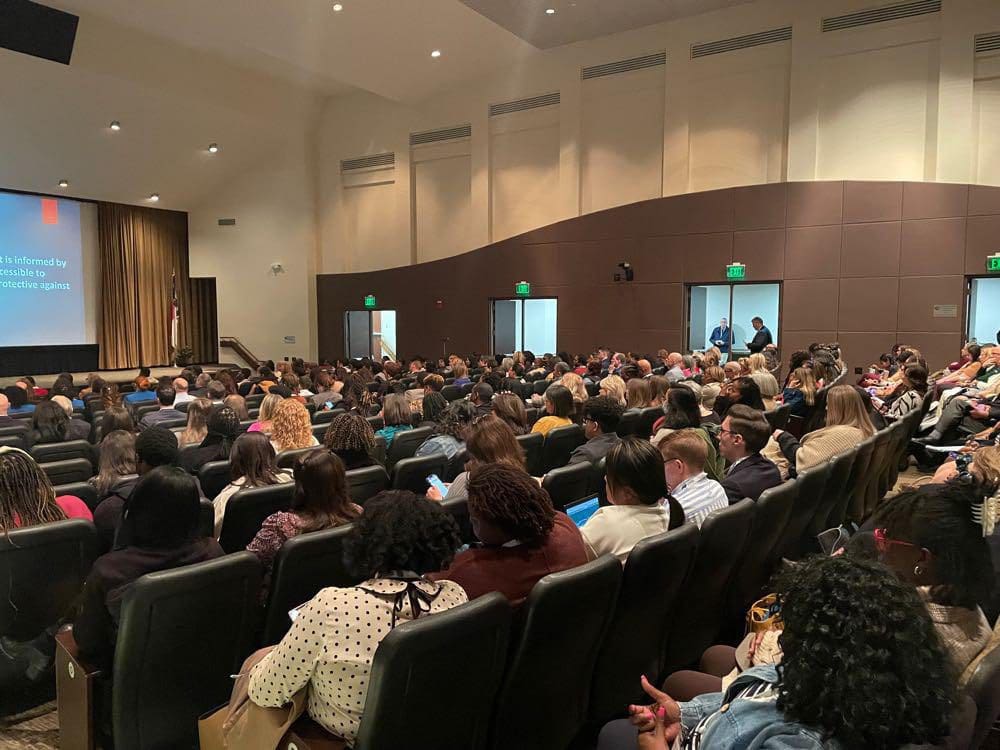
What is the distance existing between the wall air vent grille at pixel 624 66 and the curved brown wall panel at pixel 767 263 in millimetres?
2588

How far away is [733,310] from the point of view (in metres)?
12.7

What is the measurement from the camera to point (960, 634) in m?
1.55

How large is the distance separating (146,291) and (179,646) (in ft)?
59.3

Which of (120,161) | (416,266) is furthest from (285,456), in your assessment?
(120,161)

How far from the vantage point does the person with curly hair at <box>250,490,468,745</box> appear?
161 centimetres

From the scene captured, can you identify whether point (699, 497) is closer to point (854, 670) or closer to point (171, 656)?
point (854, 670)

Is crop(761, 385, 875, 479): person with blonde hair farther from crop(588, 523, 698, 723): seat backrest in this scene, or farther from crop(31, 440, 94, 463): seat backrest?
crop(31, 440, 94, 463): seat backrest

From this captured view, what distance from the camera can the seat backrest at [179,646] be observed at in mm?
1971

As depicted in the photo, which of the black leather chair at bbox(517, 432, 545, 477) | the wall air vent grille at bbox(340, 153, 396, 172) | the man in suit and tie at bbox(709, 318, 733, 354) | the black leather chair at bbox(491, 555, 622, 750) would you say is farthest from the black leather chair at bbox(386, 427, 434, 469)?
the wall air vent grille at bbox(340, 153, 396, 172)

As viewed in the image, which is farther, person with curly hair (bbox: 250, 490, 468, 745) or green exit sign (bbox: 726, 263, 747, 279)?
green exit sign (bbox: 726, 263, 747, 279)

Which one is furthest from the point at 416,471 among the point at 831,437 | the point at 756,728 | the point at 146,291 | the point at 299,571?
the point at 146,291

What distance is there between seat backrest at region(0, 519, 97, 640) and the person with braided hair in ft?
4.86

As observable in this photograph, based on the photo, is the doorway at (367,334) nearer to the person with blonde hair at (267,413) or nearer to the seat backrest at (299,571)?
A: the person with blonde hair at (267,413)

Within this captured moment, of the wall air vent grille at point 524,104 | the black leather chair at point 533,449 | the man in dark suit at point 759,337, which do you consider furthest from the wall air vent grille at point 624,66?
the black leather chair at point 533,449
